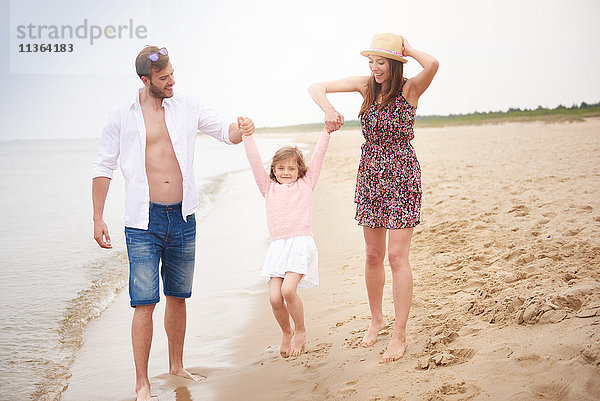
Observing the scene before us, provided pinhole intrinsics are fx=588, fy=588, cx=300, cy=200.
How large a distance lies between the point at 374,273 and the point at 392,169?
74 centimetres

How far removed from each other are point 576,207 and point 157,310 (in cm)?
482

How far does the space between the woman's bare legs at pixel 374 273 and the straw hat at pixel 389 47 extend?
3.61ft

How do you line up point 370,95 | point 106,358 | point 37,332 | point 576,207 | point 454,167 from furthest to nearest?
point 454,167
point 576,207
point 37,332
point 106,358
point 370,95

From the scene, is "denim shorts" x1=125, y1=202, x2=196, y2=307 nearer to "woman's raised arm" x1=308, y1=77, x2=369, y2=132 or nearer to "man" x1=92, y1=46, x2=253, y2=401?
"man" x1=92, y1=46, x2=253, y2=401

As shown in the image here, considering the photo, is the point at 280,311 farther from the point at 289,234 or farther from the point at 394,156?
the point at 394,156

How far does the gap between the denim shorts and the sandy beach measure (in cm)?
66

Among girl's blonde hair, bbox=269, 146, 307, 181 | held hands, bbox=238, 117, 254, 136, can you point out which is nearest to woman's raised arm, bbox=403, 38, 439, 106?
girl's blonde hair, bbox=269, 146, 307, 181

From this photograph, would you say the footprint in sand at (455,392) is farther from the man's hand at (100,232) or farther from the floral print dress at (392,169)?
the man's hand at (100,232)

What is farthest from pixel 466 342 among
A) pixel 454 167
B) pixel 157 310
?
pixel 454 167

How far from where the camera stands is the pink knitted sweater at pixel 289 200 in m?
3.90

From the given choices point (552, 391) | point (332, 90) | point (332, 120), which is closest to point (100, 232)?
point (332, 120)

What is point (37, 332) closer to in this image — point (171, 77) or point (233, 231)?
point (171, 77)

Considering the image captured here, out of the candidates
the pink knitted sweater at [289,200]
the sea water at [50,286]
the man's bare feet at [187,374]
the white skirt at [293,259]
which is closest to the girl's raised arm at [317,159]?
the pink knitted sweater at [289,200]

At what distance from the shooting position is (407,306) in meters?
3.67
